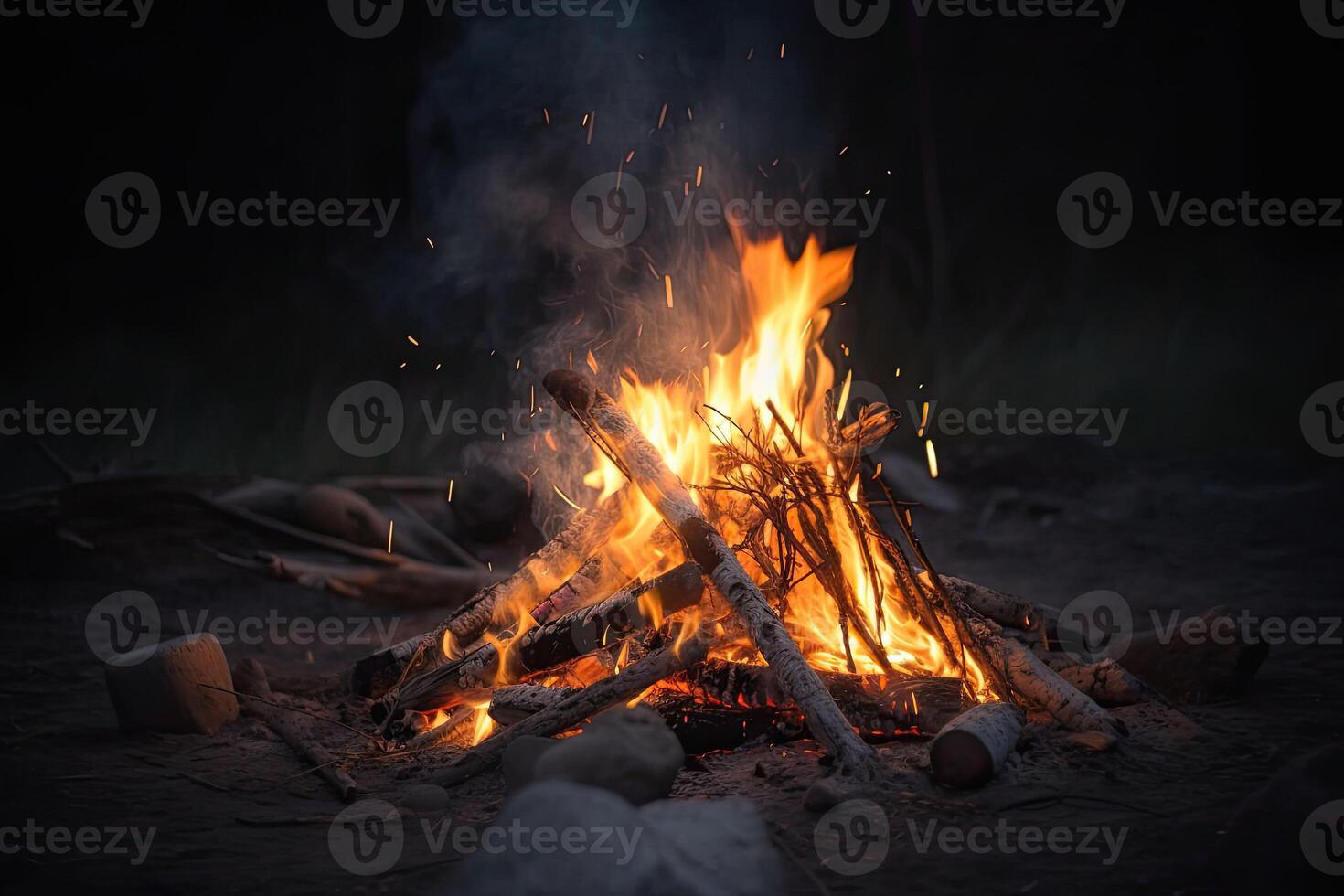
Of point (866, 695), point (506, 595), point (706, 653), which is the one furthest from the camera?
point (506, 595)

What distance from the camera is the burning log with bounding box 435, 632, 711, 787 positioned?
450cm

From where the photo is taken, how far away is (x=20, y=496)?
972cm

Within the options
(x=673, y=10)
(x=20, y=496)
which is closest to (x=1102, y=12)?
(x=673, y=10)

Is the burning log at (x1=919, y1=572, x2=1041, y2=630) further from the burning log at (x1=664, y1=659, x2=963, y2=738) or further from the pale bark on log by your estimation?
the burning log at (x1=664, y1=659, x2=963, y2=738)

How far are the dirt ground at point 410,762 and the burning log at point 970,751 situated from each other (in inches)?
2.7

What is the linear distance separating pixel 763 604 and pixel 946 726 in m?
1.03

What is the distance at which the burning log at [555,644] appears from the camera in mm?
4895

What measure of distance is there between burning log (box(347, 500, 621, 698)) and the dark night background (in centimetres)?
383

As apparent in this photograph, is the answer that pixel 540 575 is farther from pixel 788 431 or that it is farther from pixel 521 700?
pixel 788 431

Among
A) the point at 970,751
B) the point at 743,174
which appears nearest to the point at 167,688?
the point at 970,751

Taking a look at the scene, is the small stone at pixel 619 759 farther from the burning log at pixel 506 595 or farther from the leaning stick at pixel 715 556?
the burning log at pixel 506 595

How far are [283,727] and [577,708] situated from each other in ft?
5.95

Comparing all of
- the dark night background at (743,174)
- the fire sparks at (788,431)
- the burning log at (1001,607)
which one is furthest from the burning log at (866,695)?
the dark night background at (743,174)

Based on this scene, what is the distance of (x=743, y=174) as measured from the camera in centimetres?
1101
